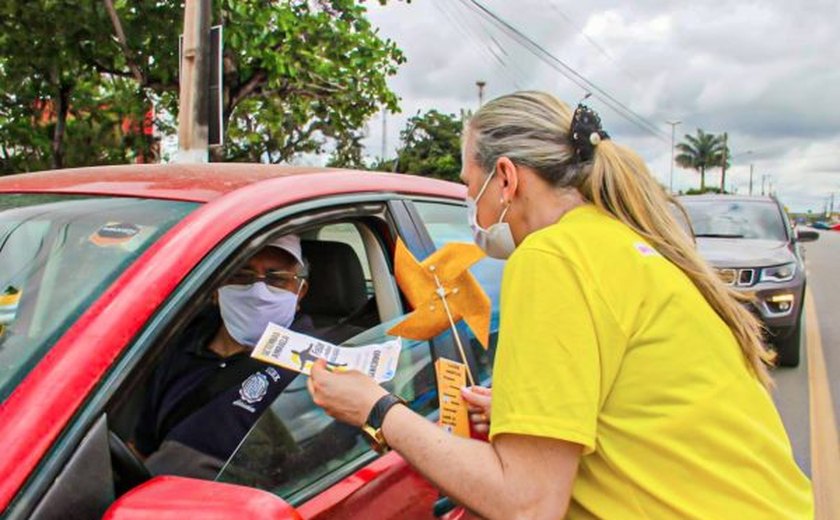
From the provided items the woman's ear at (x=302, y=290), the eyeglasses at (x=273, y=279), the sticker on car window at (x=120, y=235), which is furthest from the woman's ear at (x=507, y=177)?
the woman's ear at (x=302, y=290)

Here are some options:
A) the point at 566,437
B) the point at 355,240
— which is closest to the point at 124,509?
the point at 566,437

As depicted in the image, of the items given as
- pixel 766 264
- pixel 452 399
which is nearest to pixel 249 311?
pixel 452 399

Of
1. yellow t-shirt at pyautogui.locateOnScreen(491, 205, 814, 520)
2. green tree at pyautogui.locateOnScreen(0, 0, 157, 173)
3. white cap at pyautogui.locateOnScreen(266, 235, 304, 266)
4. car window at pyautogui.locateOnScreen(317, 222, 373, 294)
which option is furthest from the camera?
green tree at pyautogui.locateOnScreen(0, 0, 157, 173)

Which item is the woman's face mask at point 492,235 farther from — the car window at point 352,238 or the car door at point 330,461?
the car window at point 352,238

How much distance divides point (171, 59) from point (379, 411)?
939 centimetres

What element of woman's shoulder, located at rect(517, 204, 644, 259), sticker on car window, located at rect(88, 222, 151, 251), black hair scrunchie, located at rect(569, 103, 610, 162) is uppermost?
black hair scrunchie, located at rect(569, 103, 610, 162)

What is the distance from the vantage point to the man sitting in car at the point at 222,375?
170 cm

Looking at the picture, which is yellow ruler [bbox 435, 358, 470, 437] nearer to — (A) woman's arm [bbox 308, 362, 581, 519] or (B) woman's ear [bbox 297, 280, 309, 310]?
(A) woman's arm [bbox 308, 362, 581, 519]

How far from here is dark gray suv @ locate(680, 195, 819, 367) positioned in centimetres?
626

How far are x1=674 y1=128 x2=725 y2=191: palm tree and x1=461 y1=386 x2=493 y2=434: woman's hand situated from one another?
76.9 meters

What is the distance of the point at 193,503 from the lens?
994 mm

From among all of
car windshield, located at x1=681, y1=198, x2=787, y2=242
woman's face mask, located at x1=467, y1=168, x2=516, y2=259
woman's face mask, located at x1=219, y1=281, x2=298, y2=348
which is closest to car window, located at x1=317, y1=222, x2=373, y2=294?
woman's face mask, located at x1=219, y1=281, x2=298, y2=348

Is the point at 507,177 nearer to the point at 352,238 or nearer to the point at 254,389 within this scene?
the point at 254,389

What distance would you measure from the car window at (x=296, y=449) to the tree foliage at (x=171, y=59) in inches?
280
